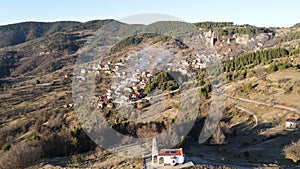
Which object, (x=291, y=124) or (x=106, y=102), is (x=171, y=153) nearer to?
(x=291, y=124)

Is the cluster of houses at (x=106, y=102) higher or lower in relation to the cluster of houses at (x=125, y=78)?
lower

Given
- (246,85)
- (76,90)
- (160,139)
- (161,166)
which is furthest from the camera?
(76,90)

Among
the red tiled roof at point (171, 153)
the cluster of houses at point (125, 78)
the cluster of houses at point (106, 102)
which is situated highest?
the red tiled roof at point (171, 153)

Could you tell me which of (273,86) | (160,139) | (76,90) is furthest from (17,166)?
(76,90)

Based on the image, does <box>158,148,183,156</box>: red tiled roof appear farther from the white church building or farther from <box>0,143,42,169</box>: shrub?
<box>0,143,42,169</box>: shrub

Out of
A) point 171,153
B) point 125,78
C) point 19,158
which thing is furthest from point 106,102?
point 171,153

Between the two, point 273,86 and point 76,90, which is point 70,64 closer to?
point 76,90

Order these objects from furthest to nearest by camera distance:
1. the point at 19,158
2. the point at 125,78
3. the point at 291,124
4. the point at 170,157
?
1. the point at 125,78
2. the point at 291,124
3. the point at 19,158
4. the point at 170,157

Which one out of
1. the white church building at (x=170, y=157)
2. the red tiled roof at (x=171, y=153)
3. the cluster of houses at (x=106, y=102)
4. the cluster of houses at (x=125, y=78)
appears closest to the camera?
the white church building at (x=170, y=157)

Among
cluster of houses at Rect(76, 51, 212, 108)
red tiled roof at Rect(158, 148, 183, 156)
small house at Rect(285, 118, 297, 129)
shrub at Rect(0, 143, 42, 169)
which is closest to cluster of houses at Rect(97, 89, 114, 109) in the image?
cluster of houses at Rect(76, 51, 212, 108)

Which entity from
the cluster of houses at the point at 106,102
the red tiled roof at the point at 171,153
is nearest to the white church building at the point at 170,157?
the red tiled roof at the point at 171,153

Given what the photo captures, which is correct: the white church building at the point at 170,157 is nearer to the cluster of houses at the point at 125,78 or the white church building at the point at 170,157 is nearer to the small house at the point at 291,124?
the small house at the point at 291,124
